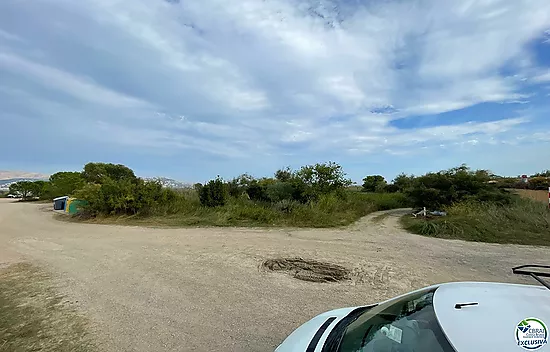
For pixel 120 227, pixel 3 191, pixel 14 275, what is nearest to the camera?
pixel 14 275

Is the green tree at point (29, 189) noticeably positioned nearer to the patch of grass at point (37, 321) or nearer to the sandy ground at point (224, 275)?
the sandy ground at point (224, 275)

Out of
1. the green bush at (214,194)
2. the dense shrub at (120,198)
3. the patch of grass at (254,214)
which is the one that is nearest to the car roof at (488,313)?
Answer: the patch of grass at (254,214)

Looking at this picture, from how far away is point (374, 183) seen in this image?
3180cm

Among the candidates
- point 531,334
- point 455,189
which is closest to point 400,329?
point 531,334

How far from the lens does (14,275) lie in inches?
249

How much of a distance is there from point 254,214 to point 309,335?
11973mm

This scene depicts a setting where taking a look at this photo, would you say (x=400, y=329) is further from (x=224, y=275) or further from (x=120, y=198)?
(x=120, y=198)

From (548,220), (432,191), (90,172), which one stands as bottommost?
(548,220)

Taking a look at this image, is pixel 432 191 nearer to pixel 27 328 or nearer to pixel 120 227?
pixel 120 227

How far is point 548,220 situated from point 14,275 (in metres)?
13.8

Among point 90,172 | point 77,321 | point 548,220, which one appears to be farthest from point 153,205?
point 90,172

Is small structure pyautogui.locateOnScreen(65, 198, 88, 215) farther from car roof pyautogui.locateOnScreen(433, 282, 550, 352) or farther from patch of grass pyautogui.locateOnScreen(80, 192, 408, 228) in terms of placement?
car roof pyautogui.locateOnScreen(433, 282, 550, 352)

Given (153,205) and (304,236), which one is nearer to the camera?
(304,236)

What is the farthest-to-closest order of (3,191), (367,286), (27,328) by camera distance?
(3,191) → (367,286) → (27,328)
